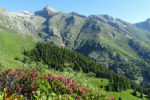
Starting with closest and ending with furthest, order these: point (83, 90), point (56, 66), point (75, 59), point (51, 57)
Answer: point (83, 90), point (56, 66), point (51, 57), point (75, 59)

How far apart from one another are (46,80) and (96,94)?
364cm

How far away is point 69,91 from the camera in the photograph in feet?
27.8

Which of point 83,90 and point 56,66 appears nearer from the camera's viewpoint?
point 83,90

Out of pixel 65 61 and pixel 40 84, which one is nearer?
pixel 40 84

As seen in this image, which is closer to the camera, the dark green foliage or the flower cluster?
the flower cluster

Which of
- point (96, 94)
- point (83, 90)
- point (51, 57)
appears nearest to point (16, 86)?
point (83, 90)

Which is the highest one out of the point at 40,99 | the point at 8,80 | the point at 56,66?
the point at 40,99

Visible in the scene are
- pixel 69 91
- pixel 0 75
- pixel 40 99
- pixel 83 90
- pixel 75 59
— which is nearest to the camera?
pixel 40 99

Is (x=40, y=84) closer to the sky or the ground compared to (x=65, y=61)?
closer to the sky

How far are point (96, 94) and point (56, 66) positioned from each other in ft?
370

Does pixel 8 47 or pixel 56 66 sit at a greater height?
pixel 8 47

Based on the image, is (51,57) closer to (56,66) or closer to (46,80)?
(56,66)

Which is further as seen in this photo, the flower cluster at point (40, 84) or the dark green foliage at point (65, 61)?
the dark green foliage at point (65, 61)

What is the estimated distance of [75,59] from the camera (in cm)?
14888
